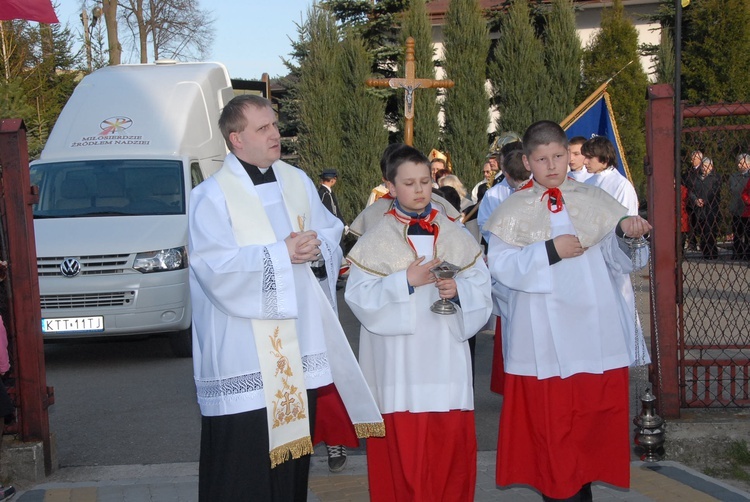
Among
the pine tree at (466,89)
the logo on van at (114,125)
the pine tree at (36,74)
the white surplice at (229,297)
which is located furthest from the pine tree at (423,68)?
the white surplice at (229,297)

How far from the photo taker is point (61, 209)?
408 inches

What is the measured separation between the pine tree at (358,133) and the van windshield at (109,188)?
41.1 ft

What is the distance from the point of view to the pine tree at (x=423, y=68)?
76.3 ft

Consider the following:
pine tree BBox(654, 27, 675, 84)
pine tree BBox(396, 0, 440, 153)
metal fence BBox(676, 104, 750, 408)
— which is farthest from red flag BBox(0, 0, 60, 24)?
pine tree BBox(654, 27, 675, 84)

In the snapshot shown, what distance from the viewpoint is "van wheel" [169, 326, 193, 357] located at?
10.2 m

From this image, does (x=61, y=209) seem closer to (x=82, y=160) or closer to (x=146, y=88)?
(x=82, y=160)

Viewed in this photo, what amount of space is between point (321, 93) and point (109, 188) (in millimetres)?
13262

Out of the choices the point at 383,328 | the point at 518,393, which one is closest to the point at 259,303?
the point at 383,328

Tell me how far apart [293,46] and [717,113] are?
21454 millimetres

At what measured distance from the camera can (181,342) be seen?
10.2 metres

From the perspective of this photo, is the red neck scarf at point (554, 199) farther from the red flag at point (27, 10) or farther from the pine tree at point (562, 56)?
the pine tree at point (562, 56)

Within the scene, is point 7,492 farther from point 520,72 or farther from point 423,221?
point 520,72

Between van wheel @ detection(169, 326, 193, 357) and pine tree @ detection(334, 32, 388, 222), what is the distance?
13.2m

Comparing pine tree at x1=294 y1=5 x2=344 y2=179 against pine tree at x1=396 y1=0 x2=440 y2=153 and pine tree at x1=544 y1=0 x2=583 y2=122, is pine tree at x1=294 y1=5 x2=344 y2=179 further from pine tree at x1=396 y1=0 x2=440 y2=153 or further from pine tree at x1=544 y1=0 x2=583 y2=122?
pine tree at x1=544 y1=0 x2=583 y2=122
